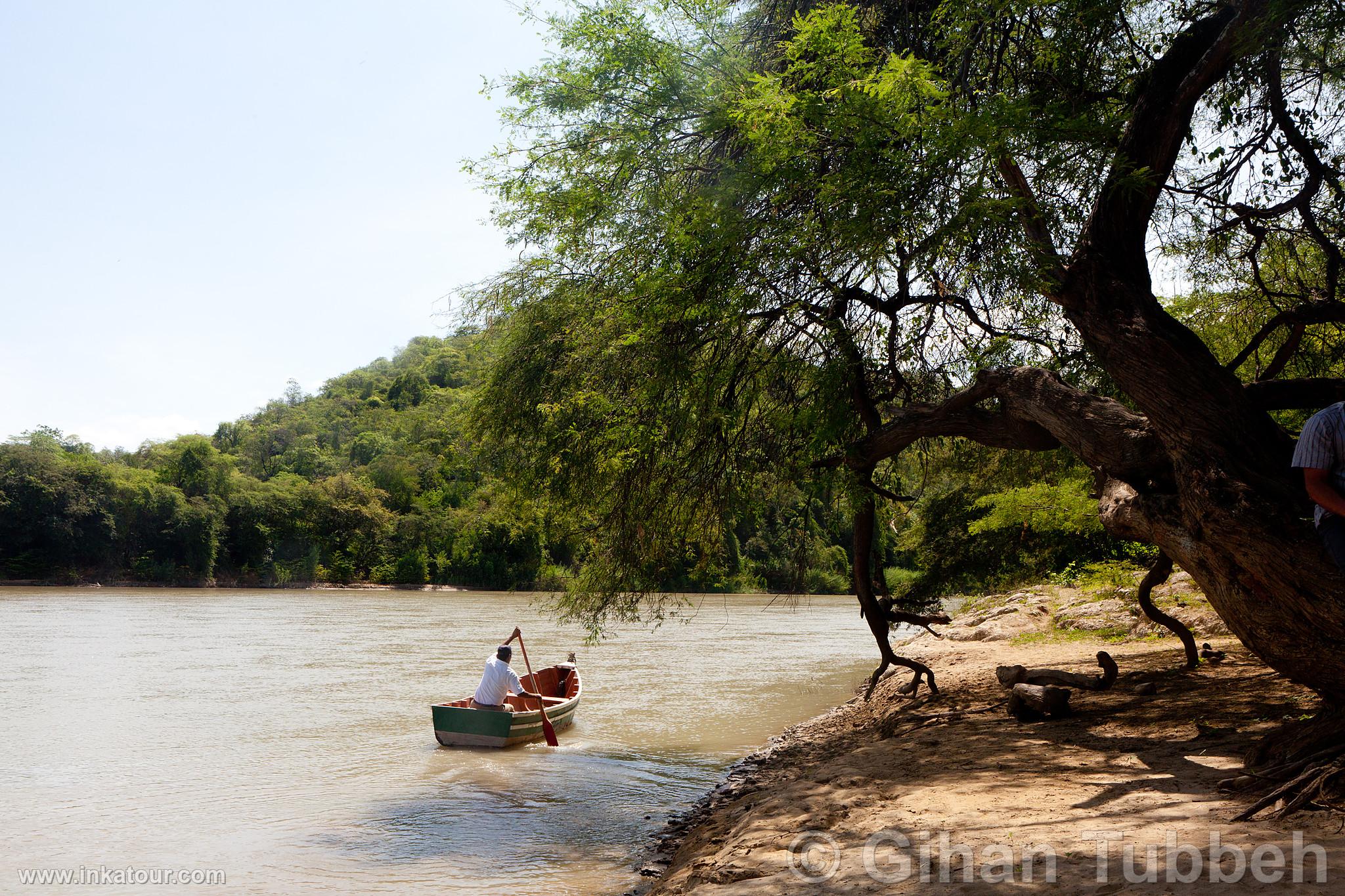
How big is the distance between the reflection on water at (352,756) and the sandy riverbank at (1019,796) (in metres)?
1.60

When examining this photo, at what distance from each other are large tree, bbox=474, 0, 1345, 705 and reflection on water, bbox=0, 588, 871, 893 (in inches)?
102

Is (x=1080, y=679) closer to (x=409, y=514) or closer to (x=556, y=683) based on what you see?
(x=556, y=683)

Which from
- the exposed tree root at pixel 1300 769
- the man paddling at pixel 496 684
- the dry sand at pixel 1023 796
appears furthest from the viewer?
the man paddling at pixel 496 684

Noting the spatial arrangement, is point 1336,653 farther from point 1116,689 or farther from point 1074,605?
point 1074,605

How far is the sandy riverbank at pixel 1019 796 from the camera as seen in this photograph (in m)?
4.23

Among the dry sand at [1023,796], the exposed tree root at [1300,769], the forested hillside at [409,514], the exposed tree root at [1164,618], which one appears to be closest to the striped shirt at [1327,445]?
the exposed tree root at [1300,769]

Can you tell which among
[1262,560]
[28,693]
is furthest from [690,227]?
[28,693]

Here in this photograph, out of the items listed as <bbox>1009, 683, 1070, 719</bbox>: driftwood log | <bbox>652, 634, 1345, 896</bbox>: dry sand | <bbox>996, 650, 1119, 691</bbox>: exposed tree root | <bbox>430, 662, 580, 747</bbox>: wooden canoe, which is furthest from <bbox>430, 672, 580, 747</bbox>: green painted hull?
<bbox>1009, 683, 1070, 719</bbox>: driftwood log

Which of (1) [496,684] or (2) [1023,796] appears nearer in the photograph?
(2) [1023,796]

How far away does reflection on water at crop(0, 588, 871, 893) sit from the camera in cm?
820

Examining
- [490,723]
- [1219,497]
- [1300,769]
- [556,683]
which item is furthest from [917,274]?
[556,683]

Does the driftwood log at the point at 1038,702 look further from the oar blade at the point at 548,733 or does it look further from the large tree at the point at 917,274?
the oar blade at the point at 548,733

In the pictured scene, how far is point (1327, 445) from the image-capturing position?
440 centimetres

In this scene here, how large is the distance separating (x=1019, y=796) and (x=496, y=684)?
9068 millimetres
